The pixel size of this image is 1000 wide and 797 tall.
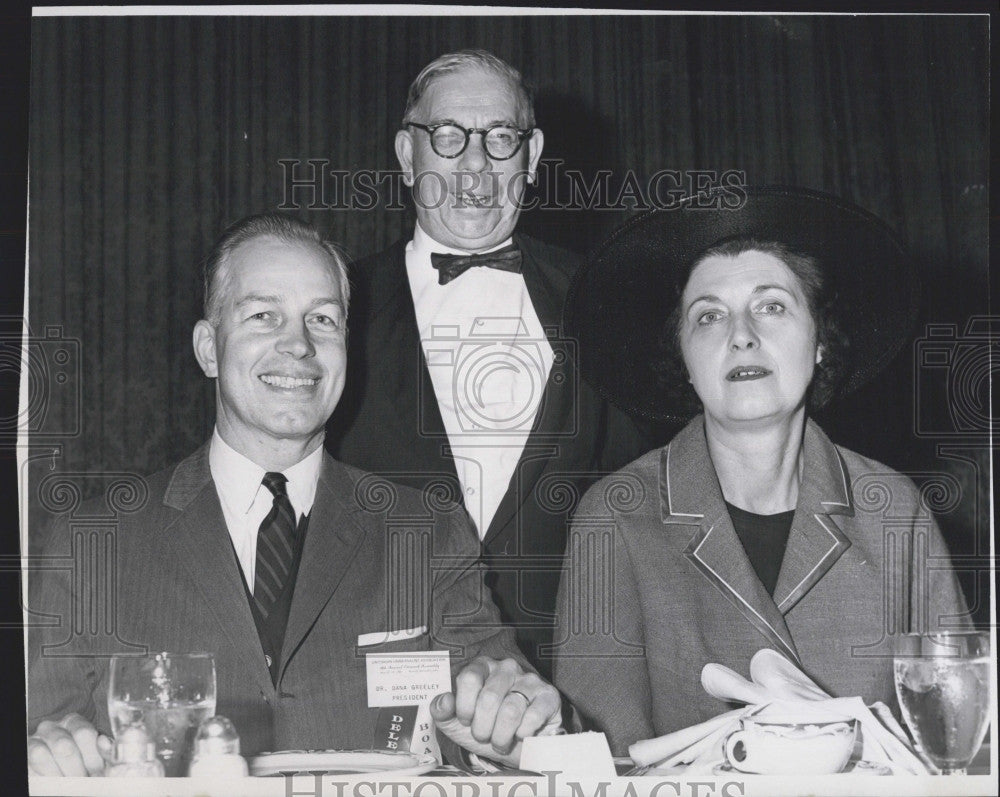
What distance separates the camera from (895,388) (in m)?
3.49

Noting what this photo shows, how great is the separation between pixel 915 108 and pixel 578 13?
979 mm

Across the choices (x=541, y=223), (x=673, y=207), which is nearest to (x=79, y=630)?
(x=541, y=223)

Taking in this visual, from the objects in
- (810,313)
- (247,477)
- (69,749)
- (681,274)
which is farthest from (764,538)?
(69,749)

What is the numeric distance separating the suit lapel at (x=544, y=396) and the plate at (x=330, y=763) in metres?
0.61

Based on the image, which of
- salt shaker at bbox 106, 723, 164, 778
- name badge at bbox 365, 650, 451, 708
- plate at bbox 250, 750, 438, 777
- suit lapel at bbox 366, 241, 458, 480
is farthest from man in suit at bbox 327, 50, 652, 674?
salt shaker at bbox 106, 723, 164, 778

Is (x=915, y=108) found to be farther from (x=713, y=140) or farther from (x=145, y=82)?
(x=145, y=82)

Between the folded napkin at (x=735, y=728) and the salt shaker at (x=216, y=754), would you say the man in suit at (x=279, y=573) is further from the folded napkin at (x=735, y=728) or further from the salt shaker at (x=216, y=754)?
the folded napkin at (x=735, y=728)

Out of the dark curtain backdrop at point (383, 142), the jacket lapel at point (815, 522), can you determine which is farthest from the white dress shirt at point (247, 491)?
the jacket lapel at point (815, 522)

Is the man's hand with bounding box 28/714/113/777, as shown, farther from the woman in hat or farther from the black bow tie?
the black bow tie

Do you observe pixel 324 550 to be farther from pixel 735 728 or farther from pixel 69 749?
pixel 735 728

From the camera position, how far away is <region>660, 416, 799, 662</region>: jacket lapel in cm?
335

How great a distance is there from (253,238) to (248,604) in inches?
38.0

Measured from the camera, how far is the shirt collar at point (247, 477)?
3.36 meters

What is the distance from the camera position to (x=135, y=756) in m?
3.20
